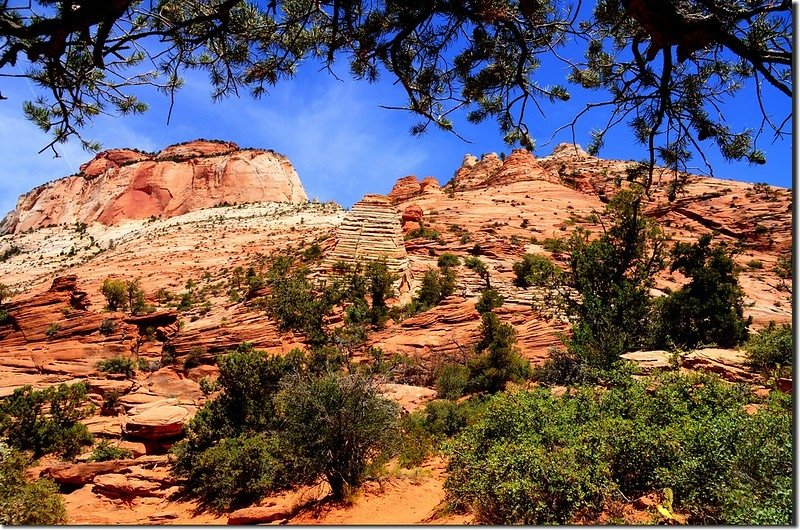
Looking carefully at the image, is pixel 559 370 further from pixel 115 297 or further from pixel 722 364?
pixel 115 297

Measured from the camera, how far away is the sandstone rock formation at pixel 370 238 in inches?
1186

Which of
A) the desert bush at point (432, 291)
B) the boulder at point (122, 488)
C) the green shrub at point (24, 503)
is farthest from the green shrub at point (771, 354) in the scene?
the desert bush at point (432, 291)

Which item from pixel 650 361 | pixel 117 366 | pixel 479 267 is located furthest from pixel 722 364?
pixel 117 366

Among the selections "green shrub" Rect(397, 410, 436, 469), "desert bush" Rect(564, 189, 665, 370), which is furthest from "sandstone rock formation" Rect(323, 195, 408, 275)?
"green shrub" Rect(397, 410, 436, 469)

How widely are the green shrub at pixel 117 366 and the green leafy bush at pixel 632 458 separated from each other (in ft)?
48.3

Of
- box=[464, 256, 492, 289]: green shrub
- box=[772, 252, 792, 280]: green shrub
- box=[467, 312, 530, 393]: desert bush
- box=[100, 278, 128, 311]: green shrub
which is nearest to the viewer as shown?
box=[467, 312, 530, 393]: desert bush

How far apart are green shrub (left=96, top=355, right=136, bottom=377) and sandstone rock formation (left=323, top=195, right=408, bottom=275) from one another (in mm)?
12670

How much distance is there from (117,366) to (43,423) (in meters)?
5.94

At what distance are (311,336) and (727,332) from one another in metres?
13.3

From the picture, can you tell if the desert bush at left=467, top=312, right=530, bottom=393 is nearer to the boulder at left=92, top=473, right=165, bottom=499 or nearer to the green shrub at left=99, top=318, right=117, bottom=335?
the boulder at left=92, top=473, right=165, bottom=499

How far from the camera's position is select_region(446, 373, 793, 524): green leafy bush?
4.41 metres

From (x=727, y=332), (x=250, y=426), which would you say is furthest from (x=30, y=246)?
(x=727, y=332)

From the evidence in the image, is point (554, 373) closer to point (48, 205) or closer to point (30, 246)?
point (30, 246)

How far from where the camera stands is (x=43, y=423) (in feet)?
39.7
